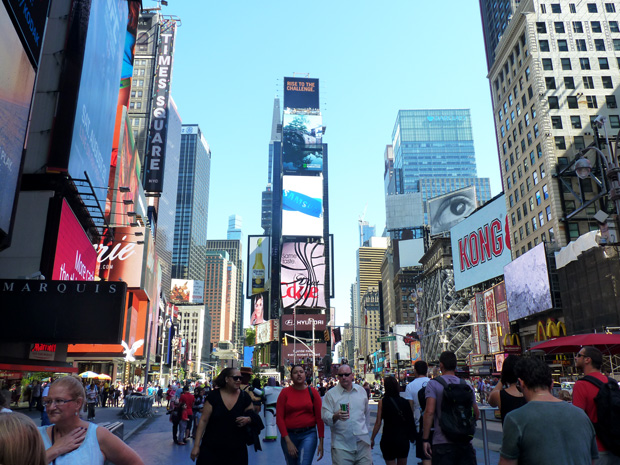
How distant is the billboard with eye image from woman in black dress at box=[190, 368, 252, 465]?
109 metres

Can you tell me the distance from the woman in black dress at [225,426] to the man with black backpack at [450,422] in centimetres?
230

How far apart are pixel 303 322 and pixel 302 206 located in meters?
24.8

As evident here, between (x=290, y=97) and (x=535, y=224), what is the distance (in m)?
99.4

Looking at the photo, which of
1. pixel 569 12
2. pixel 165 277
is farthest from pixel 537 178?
pixel 165 277

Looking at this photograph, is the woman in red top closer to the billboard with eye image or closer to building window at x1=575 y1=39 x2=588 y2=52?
building window at x1=575 y1=39 x2=588 y2=52

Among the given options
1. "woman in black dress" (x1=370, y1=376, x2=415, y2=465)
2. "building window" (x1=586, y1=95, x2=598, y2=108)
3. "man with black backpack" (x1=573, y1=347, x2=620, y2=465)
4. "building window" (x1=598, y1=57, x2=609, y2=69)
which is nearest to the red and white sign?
"building window" (x1=586, y1=95, x2=598, y2=108)

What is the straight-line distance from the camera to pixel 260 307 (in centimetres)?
14338

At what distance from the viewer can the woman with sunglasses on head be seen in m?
3.50

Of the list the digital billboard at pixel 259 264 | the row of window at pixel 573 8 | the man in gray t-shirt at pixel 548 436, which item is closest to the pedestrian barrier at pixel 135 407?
the man in gray t-shirt at pixel 548 436

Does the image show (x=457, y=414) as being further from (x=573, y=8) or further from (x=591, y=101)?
(x=573, y=8)

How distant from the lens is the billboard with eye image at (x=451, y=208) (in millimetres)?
112312

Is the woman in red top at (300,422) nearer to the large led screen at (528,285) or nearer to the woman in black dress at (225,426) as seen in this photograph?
the woman in black dress at (225,426)

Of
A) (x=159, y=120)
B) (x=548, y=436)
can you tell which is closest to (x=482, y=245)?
(x=159, y=120)

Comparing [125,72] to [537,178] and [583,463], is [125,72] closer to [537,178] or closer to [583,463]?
[537,178]
